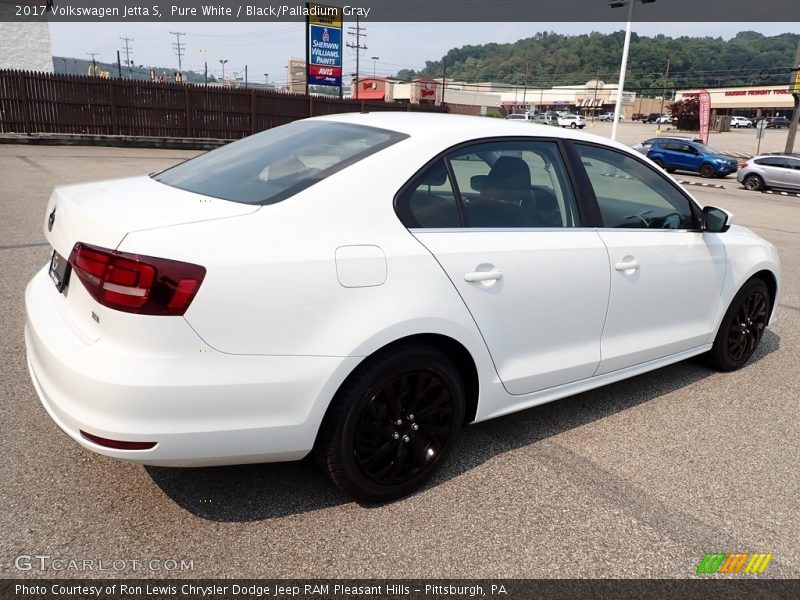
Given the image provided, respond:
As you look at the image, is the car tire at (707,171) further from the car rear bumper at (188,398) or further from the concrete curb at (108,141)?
the car rear bumper at (188,398)

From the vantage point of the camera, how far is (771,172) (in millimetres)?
22766

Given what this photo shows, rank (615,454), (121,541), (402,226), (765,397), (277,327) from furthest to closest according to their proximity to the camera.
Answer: (765,397) < (615,454) < (402,226) < (121,541) < (277,327)

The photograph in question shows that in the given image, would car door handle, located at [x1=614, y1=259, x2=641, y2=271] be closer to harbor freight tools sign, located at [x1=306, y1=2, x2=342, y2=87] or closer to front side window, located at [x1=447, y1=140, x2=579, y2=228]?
front side window, located at [x1=447, y1=140, x2=579, y2=228]

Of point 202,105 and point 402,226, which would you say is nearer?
point 402,226

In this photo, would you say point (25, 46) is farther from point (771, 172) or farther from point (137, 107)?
point (771, 172)

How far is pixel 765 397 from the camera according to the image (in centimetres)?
411

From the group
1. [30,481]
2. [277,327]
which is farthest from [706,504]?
[30,481]

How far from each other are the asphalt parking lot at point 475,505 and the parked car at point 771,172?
73.8 ft

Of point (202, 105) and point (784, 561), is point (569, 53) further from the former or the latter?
point (784, 561)

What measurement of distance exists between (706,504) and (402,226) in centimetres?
190

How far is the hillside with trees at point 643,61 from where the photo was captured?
433ft

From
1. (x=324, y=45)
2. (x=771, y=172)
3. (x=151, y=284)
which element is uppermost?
(x=324, y=45)

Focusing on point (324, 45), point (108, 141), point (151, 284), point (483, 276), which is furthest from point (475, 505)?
point (324, 45)

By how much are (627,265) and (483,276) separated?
1.05 metres
